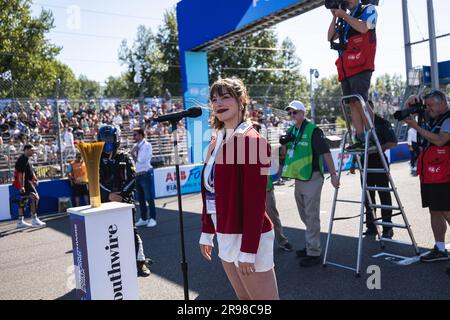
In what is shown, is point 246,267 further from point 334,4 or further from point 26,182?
point 26,182

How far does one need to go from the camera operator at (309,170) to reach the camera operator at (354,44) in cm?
63

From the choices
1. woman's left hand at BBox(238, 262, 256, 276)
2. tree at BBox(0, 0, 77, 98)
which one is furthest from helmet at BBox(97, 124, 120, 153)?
tree at BBox(0, 0, 77, 98)

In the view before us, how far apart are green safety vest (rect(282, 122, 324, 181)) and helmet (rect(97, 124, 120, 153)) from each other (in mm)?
2149

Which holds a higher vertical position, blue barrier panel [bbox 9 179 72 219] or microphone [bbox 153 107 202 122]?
microphone [bbox 153 107 202 122]

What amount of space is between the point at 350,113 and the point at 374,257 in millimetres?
1808

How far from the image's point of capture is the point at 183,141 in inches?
623

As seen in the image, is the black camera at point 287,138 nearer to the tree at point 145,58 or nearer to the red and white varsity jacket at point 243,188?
the red and white varsity jacket at point 243,188

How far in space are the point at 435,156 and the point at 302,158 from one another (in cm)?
146

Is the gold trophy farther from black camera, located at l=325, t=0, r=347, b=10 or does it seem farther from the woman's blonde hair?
black camera, located at l=325, t=0, r=347, b=10

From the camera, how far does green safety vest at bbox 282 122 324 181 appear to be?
4.97 m
